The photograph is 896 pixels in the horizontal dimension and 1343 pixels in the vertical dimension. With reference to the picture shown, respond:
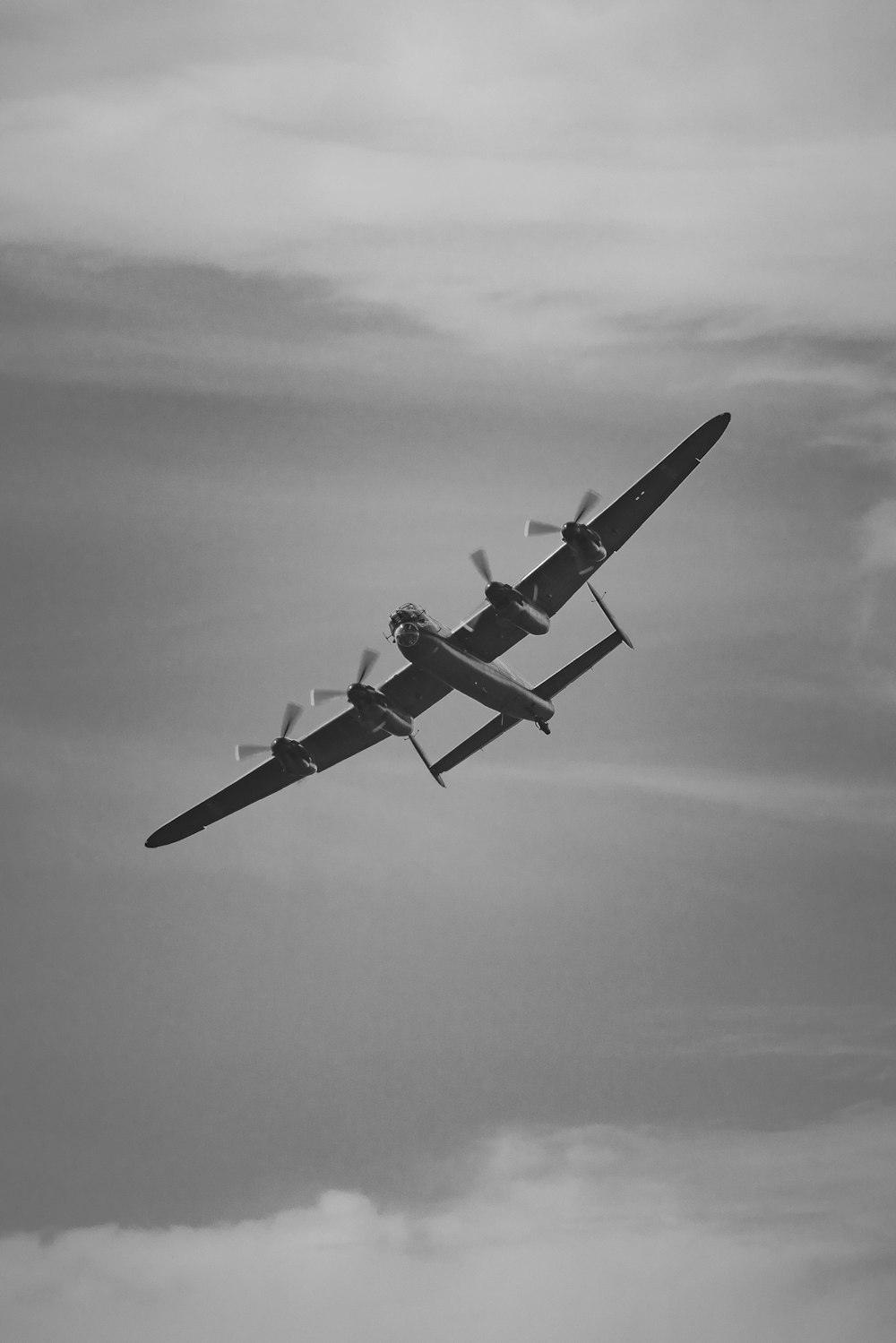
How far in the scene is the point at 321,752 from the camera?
92.8m

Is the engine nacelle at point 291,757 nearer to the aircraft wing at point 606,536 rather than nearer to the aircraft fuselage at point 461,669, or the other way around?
the aircraft fuselage at point 461,669

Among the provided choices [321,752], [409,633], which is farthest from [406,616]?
[321,752]

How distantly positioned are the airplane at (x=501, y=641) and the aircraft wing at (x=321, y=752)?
104 millimetres

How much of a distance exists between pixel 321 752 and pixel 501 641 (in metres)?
11.3

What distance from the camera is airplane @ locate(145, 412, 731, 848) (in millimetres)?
83812

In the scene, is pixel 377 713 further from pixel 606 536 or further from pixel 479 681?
pixel 606 536

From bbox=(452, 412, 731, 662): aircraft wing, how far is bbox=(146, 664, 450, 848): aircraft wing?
3.39 m

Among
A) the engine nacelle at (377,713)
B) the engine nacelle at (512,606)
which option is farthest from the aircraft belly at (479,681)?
the engine nacelle at (377,713)

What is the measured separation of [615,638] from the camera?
8494cm

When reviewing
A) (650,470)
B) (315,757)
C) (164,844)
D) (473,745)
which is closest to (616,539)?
(650,470)

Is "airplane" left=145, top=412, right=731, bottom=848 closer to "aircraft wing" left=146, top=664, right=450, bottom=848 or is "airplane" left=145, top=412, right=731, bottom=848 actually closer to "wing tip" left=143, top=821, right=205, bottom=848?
"aircraft wing" left=146, top=664, right=450, bottom=848

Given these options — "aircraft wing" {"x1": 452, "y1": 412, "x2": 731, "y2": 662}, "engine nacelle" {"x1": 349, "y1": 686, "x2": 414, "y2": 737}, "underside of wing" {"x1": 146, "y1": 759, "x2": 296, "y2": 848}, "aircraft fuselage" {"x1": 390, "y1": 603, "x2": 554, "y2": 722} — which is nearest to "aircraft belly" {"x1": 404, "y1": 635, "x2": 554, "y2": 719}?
"aircraft fuselage" {"x1": 390, "y1": 603, "x2": 554, "y2": 722}

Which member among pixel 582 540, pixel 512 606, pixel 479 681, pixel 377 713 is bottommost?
pixel 479 681

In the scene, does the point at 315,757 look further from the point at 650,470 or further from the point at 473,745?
the point at 650,470
